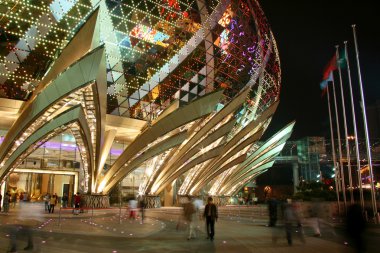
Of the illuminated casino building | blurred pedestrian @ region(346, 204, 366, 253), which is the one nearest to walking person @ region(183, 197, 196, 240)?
blurred pedestrian @ region(346, 204, 366, 253)

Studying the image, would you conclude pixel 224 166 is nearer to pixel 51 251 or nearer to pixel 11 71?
pixel 11 71

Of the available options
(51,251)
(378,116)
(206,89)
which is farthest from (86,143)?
(378,116)

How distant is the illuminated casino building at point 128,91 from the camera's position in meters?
21.3

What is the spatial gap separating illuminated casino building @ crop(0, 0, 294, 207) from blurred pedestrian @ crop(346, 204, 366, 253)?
14.2m

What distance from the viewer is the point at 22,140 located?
2298cm

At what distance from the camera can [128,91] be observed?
2686 cm

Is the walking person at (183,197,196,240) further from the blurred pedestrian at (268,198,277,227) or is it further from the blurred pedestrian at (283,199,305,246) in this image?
the blurred pedestrian at (268,198,277,227)

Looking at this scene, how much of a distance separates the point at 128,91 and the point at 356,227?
21313mm

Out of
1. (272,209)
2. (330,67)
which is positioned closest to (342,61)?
(330,67)

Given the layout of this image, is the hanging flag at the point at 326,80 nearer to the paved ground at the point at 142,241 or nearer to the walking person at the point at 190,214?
the paved ground at the point at 142,241

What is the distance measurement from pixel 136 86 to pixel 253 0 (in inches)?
744

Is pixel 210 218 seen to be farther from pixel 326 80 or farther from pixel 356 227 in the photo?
pixel 326 80

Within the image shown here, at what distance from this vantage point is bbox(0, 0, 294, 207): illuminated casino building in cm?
2131

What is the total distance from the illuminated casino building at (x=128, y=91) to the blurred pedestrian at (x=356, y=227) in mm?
14157
